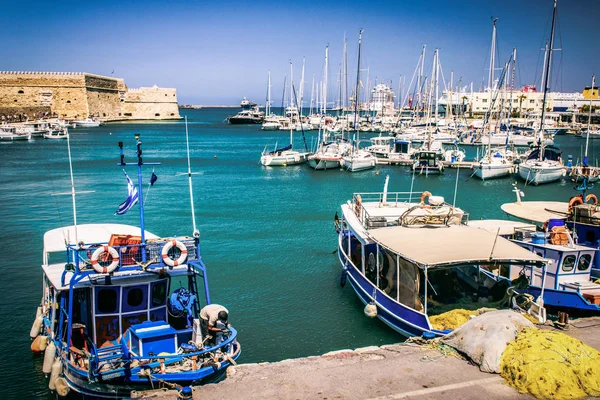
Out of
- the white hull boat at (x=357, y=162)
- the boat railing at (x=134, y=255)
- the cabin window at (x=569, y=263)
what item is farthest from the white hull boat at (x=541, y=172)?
the boat railing at (x=134, y=255)

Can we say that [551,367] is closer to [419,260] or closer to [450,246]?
[419,260]

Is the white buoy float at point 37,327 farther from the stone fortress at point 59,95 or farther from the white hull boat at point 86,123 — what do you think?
the white hull boat at point 86,123

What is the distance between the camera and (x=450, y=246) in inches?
577

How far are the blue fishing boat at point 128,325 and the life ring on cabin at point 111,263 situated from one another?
A: 2cm

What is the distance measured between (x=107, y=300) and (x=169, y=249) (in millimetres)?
2003

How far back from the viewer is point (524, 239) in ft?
60.2

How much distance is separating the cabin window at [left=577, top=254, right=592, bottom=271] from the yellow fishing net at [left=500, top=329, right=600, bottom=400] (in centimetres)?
698

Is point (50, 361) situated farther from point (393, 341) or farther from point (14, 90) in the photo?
point (14, 90)

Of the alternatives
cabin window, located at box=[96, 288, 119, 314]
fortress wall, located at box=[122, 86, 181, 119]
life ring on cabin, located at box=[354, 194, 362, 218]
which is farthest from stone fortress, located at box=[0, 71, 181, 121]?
cabin window, located at box=[96, 288, 119, 314]

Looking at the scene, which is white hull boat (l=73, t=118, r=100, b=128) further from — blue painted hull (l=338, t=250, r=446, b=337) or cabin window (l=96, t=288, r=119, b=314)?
cabin window (l=96, t=288, r=119, b=314)

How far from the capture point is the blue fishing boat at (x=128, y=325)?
10.4 meters

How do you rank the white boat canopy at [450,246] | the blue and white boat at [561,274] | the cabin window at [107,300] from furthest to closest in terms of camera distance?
the blue and white boat at [561,274], the white boat canopy at [450,246], the cabin window at [107,300]

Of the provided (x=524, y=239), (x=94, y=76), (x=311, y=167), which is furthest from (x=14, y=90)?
(x=524, y=239)

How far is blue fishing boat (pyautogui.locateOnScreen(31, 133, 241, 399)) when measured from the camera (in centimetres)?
1036
